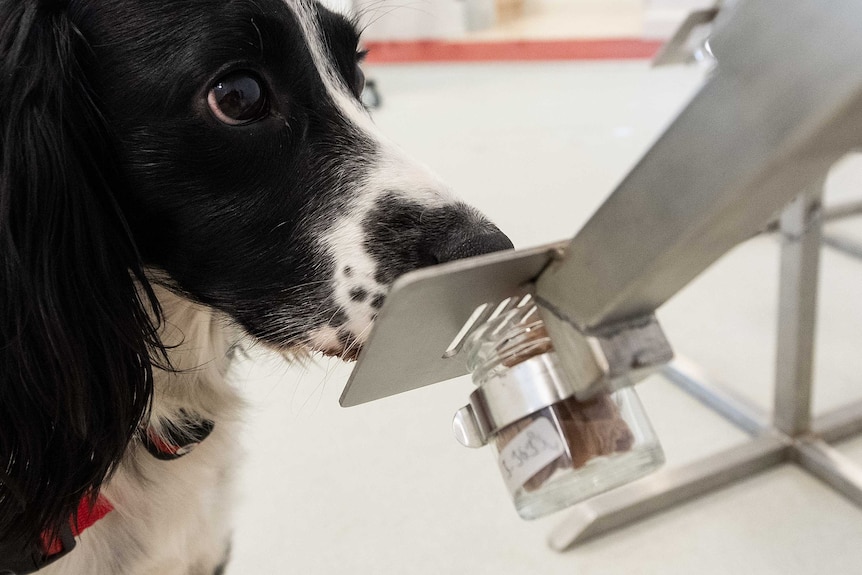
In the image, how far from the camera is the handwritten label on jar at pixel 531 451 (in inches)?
17.9

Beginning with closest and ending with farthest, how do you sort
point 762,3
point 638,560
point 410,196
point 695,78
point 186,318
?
point 762,3 < point 410,196 < point 186,318 < point 638,560 < point 695,78

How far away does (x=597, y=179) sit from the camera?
2799mm

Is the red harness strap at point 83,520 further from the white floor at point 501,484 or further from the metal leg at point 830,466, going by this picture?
the metal leg at point 830,466

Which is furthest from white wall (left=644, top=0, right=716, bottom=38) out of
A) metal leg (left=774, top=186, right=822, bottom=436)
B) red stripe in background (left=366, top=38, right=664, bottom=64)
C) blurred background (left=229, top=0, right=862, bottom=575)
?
metal leg (left=774, top=186, right=822, bottom=436)

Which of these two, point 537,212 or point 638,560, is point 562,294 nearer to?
point 638,560

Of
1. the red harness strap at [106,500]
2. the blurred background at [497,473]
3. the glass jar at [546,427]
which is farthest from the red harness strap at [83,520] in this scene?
the glass jar at [546,427]

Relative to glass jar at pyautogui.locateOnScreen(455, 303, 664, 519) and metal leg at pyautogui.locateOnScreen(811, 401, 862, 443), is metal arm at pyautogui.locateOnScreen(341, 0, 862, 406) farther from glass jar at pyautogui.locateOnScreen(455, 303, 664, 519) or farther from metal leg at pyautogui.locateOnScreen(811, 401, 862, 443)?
metal leg at pyautogui.locateOnScreen(811, 401, 862, 443)

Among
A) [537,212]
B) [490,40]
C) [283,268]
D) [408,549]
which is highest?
[490,40]

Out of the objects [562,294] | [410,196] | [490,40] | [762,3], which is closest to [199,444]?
[410,196]

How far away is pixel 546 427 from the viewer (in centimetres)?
46

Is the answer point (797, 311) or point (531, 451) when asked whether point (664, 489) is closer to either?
point (797, 311)

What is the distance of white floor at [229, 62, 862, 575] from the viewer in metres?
1.27

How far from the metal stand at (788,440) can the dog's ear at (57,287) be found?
0.84 meters

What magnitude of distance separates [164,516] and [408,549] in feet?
1.69
